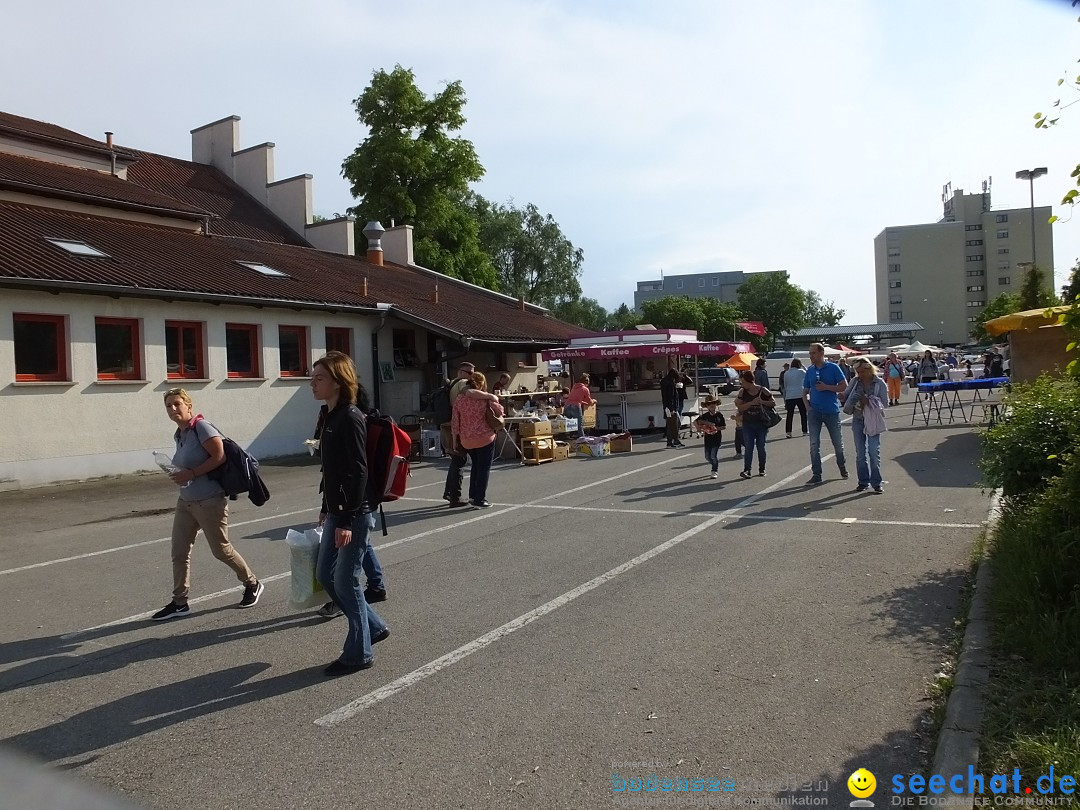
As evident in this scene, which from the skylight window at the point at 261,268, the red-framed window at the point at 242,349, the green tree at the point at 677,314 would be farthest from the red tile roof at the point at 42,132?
the green tree at the point at 677,314

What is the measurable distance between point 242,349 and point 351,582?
48.7 ft

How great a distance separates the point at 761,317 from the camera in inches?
3356

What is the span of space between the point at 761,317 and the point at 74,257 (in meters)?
75.8

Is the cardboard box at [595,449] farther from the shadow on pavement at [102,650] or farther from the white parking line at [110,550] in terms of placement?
the shadow on pavement at [102,650]

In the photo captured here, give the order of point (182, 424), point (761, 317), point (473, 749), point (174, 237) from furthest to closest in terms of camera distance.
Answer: point (761, 317), point (174, 237), point (182, 424), point (473, 749)

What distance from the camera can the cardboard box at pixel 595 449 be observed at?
1753 centimetres

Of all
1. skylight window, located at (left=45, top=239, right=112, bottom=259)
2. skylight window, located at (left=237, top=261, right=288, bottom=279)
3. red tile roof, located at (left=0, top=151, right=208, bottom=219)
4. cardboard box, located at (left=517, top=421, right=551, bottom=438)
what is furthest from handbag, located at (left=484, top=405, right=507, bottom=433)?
red tile roof, located at (left=0, top=151, right=208, bottom=219)

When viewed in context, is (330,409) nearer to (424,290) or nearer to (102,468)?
(102,468)

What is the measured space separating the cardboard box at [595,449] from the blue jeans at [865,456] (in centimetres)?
706

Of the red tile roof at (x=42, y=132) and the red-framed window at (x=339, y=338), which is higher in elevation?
the red tile roof at (x=42, y=132)

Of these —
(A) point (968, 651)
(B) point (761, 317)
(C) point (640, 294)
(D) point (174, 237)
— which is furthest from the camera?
(C) point (640, 294)

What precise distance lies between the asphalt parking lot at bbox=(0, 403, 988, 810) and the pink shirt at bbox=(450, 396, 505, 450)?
1.19m

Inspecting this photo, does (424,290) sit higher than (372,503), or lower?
higher

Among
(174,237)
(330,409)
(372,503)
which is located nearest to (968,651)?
(372,503)
